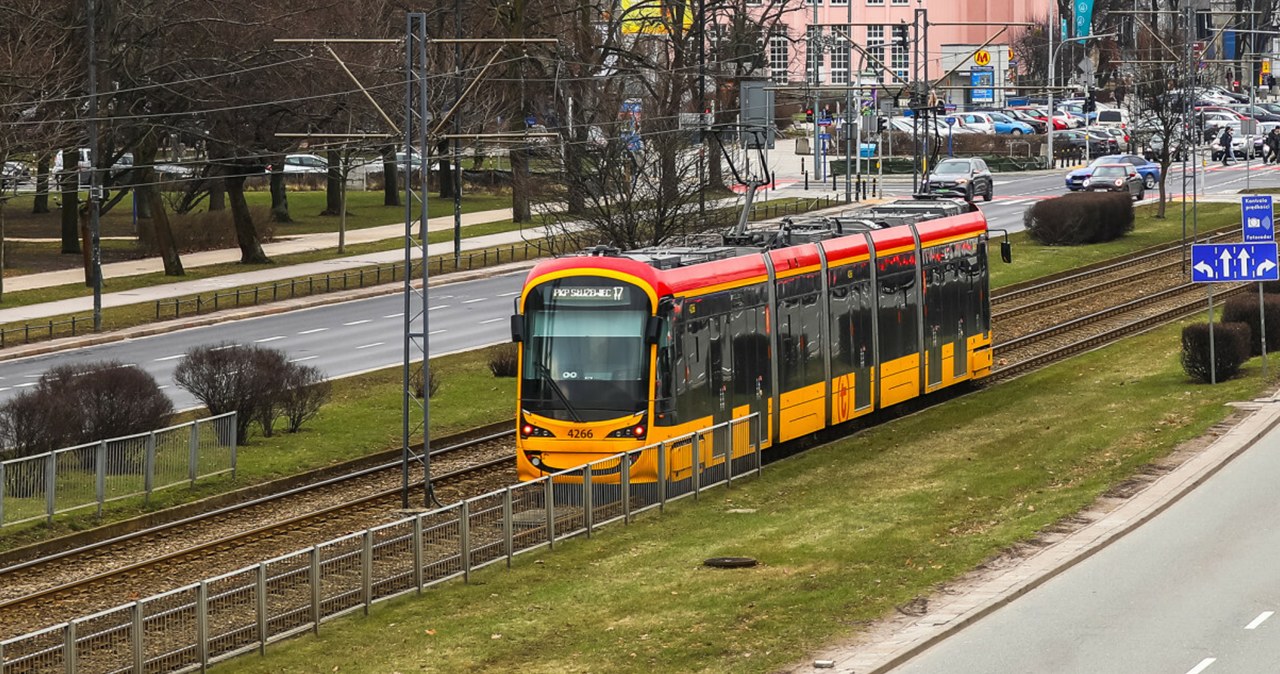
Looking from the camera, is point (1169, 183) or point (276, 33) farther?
point (1169, 183)

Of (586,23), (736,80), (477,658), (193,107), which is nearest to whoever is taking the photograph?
(477,658)

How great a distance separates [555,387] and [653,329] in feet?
4.96

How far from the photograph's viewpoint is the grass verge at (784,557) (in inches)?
648

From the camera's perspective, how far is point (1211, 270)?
30.7 metres

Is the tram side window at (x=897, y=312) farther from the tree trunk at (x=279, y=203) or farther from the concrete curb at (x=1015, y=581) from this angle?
the tree trunk at (x=279, y=203)

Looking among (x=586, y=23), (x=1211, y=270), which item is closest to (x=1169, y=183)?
(x=586, y=23)

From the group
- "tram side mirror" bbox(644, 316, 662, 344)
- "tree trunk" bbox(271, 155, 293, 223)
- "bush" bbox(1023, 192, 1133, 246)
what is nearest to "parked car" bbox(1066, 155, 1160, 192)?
"bush" bbox(1023, 192, 1133, 246)

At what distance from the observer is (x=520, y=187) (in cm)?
6825

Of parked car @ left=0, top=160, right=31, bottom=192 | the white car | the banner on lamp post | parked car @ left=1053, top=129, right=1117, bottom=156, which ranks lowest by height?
parked car @ left=0, top=160, right=31, bottom=192

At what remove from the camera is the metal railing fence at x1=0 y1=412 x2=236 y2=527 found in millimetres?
24938

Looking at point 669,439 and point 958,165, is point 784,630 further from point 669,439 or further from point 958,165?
point 958,165

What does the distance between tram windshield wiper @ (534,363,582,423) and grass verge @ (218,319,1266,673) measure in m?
1.97

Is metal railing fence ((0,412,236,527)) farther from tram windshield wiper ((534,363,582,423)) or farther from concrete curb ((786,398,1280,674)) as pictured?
concrete curb ((786,398,1280,674))

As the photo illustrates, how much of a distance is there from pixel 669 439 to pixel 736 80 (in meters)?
39.4
